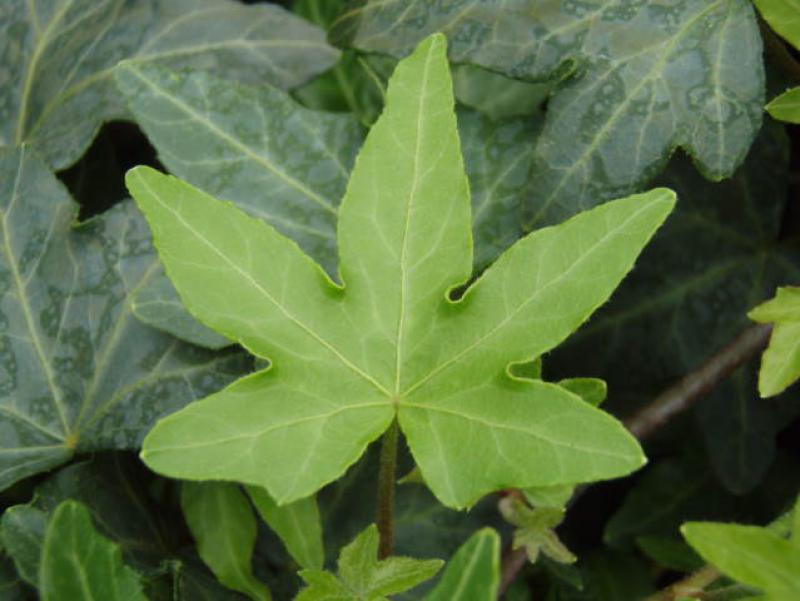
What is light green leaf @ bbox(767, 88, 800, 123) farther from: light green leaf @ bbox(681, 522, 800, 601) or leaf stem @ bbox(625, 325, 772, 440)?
light green leaf @ bbox(681, 522, 800, 601)

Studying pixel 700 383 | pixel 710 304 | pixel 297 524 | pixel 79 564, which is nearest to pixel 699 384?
pixel 700 383

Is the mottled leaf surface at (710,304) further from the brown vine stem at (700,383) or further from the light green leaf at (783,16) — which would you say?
the light green leaf at (783,16)

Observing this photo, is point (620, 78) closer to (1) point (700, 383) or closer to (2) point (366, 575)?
(1) point (700, 383)

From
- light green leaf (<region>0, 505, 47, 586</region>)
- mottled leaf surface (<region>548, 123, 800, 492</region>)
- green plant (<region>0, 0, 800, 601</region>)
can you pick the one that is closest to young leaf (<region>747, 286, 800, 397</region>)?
green plant (<region>0, 0, 800, 601</region>)

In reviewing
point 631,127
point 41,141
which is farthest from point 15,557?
point 631,127

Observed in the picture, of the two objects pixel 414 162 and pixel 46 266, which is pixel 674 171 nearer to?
pixel 414 162

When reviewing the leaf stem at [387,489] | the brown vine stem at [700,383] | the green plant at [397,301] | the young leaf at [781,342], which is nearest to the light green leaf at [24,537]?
the green plant at [397,301]
